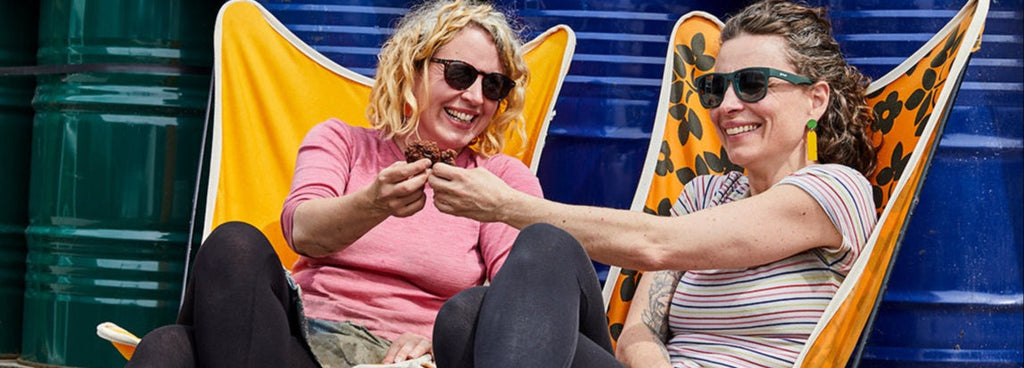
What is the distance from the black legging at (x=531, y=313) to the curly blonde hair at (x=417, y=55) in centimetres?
67

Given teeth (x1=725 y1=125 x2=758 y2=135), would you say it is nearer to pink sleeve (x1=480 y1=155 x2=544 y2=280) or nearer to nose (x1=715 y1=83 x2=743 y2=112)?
nose (x1=715 y1=83 x2=743 y2=112)

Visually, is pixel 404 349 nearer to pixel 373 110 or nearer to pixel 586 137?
pixel 373 110

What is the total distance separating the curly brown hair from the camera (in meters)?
2.27

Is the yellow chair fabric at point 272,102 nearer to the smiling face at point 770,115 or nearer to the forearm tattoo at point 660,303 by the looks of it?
the forearm tattoo at point 660,303

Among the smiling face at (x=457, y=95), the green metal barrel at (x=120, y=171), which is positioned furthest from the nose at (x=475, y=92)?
the green metal barrel at (x=120, y=171)

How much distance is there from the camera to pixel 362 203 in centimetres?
222

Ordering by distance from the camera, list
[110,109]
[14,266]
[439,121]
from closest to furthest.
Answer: [439,121] → [110,109] → [14,266]

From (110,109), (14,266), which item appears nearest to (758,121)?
(110,109)

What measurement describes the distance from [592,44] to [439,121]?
30.2 inches

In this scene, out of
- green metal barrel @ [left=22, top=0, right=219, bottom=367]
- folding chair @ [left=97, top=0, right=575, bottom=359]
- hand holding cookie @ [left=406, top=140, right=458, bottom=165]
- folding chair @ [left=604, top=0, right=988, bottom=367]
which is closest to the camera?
folding chair @ [left=604, top=0, right=988, bottom=367]

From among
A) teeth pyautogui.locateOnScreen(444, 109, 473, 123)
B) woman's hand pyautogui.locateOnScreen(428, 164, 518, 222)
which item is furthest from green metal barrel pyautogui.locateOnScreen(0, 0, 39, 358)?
woman's hand pyautogui.locateOnScreen(428, 164, 518, 222)

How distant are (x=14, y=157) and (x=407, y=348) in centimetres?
220

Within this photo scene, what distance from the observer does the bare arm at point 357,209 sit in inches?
85.3

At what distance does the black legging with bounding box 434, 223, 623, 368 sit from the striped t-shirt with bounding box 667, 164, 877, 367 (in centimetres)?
30
